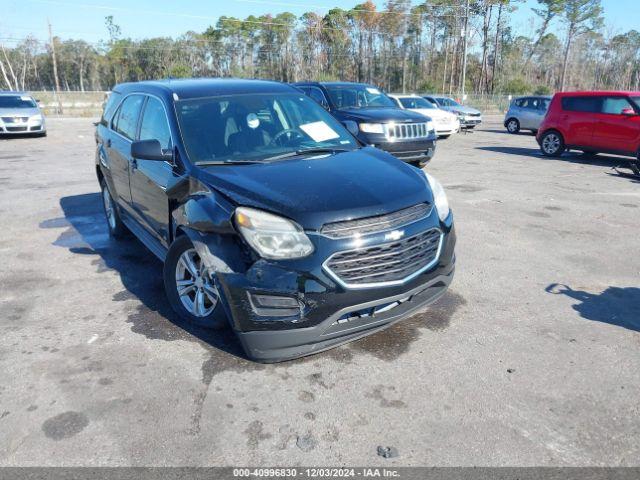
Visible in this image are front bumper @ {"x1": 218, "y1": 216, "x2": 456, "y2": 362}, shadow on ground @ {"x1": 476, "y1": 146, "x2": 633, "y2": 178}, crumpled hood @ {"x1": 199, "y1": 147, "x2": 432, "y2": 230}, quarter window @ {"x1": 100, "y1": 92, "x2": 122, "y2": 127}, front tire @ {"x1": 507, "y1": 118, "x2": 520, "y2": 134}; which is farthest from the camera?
front tire @ {"x1": 507, "y1": 118, "x2": 520, "y2": 134}

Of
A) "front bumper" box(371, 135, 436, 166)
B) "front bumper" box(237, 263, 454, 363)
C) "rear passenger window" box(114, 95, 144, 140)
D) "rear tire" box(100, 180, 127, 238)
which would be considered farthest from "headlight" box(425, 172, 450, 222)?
"front bumper" box(371, 135, 436, 166)

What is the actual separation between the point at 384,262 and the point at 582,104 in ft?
38.7

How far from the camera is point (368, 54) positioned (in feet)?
246

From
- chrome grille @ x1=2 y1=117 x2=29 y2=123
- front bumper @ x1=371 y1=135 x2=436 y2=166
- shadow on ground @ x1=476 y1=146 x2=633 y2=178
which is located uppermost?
chrome grille @ x1=2 y1=117 x2=29 y2=123

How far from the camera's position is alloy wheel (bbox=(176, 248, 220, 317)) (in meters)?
3.54

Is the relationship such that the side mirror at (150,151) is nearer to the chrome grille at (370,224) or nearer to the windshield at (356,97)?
the chrome grille at (370,224)

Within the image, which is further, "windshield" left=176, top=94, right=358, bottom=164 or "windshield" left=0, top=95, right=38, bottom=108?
"windshield" left=0, top=95, right=38, bottom=108

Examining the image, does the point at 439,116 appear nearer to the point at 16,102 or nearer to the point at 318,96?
the point at 318,96

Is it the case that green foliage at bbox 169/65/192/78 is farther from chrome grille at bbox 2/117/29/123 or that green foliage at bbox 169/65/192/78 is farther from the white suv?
the white suv

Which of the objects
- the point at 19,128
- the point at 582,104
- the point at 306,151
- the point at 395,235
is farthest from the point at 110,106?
the point at 19,128

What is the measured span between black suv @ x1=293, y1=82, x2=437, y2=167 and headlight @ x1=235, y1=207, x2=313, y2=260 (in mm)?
6116

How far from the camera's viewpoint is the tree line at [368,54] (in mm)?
66312

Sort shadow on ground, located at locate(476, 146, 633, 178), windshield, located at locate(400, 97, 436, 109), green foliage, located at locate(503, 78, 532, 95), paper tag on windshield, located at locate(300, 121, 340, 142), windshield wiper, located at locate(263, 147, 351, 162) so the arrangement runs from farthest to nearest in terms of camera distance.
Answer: green foliage, located at locate(503, 78, 532, 95) → windshield, located at locate(400, 97, 436, 109) → shadow on ground, located at locate(476, 146, 633, 178) → paper tag on windshield, located at locate(300, 121, 340, 142) → windshield wiper, located at locate(263, 147, 351, 162)

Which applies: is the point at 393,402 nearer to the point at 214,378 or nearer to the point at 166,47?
the point at 214,378
